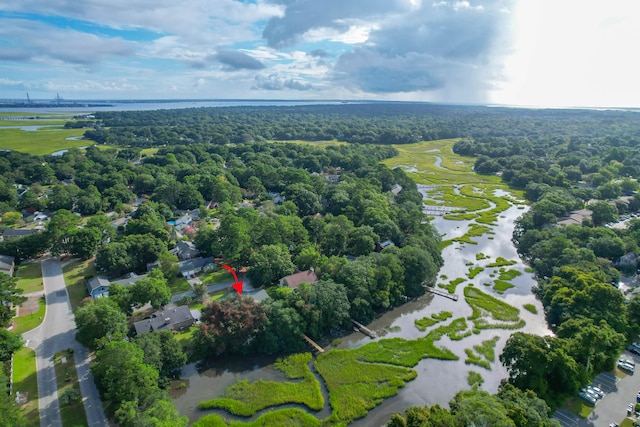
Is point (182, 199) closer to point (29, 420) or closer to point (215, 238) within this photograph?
point (215, 238)

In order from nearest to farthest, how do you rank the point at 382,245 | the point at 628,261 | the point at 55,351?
the point at 55,351
the point at 628,261
the point at 382,245

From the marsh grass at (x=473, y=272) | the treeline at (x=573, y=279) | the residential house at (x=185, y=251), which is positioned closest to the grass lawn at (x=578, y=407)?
the treeline at (x=573, y=279)

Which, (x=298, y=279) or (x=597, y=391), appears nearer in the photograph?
(x=597, y=391)

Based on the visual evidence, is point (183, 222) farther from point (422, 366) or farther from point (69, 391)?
point (422, 366)

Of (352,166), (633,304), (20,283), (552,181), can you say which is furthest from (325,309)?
(552,181)

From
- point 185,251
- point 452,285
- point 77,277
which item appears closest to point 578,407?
point 452,285
